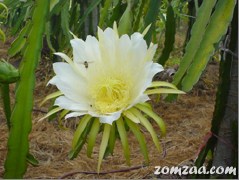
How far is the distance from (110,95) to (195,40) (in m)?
0.19

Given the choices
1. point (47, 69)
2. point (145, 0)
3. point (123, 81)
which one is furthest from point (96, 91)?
point (47, 69)

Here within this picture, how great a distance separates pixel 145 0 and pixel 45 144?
99 cm

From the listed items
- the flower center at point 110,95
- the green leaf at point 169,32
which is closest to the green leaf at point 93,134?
the flower center at point 110,95

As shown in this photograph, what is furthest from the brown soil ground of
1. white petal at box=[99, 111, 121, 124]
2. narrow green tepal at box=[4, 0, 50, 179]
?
white petal at box=[99, 111, 121, 124]

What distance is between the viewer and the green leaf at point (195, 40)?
0.67 m

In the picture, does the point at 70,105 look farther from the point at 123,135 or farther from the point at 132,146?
the point at 132,146

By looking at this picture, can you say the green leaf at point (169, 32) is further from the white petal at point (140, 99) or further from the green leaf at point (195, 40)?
the white petal at point (140, 99)

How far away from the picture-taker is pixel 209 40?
652 mm

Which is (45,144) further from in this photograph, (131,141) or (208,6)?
(208,6)

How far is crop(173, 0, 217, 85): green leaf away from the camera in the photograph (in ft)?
2.20

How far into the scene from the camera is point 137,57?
1.85ft

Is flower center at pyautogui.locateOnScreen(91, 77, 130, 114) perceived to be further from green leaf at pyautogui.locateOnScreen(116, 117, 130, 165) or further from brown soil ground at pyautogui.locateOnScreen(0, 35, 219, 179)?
brown soil ground at pyautogui.locateOnScreen(0, 35, 219, 179)

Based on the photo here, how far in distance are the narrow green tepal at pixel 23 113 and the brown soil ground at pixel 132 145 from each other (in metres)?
0.61

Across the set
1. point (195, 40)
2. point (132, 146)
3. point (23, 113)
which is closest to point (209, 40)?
point (195, 40)
